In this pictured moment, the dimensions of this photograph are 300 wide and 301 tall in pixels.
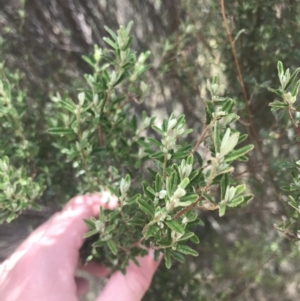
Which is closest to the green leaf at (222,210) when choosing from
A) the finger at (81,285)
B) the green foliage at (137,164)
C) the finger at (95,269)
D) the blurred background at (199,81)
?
the green foliage at (137,164)

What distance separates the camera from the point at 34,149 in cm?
105

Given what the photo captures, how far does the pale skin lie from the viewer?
3.01ft

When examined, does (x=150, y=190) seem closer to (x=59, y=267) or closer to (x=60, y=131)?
(x=60, y=131)

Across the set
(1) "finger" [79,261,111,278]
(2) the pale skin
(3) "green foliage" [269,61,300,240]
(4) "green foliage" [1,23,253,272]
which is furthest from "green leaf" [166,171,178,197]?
(1) "finger" [79,261,111,278]

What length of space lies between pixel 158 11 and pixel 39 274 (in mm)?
883

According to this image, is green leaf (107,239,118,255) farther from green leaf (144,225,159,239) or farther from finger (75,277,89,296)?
finger (75,277,89,296)

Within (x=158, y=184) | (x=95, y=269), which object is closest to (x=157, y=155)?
(x=158, y=184)

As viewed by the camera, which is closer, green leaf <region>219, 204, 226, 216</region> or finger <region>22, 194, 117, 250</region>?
green leaf <region>219, 204, 226, 216</region>

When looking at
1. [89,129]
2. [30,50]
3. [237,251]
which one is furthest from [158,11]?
[237,251]

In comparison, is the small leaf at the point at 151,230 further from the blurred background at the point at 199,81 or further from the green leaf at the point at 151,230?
the blurred background at the point at 199,81

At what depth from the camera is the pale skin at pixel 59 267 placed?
92 centimetres

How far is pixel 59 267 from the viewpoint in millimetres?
979

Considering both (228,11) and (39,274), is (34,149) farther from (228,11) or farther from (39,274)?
(228,11)

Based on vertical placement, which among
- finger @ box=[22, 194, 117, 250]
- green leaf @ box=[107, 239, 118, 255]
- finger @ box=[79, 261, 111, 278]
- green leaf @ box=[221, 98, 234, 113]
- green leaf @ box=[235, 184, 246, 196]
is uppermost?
green leaf @ box=[221, 98, 234, 113]
